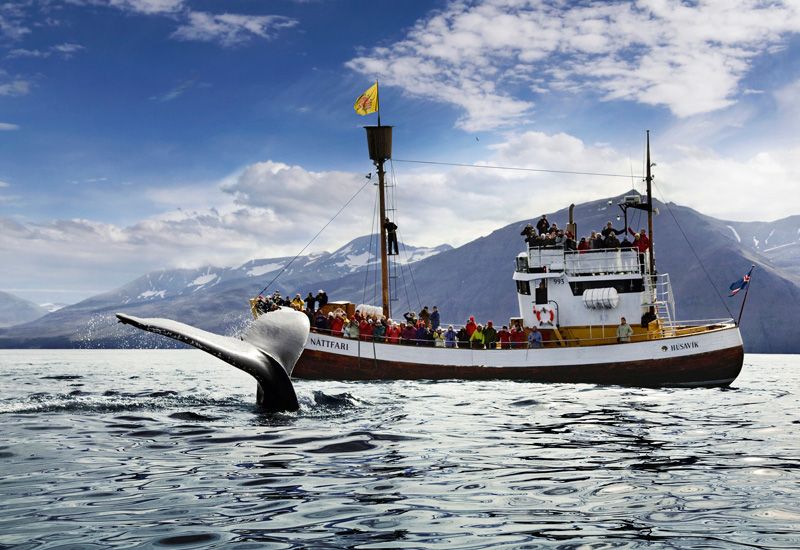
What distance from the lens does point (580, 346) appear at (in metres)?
35.1

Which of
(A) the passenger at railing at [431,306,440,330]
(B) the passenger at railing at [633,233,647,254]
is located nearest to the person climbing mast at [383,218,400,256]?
(A) the passenger at railing at [431,306,440,330]

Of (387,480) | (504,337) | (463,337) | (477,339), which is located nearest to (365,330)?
(463,337)

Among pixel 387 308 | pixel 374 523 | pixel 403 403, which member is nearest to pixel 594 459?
pixel 374 523

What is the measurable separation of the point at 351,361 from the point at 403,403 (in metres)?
16.7

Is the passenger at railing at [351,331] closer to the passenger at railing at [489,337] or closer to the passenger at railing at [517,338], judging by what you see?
the passenger at railing at [489,337]

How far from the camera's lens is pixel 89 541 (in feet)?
19.6

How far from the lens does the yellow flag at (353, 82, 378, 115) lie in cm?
4766

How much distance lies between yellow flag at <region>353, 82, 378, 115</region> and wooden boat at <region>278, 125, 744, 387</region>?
16016mm

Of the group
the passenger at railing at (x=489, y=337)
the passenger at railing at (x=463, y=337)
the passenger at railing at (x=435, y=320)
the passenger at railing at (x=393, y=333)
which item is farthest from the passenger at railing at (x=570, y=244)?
the passenger at railing at (x=393, y=333)

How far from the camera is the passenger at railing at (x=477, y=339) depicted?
3594cm

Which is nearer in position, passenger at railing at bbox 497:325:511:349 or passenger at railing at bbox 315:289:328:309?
passenger at railing at bbox 497:325:511:349

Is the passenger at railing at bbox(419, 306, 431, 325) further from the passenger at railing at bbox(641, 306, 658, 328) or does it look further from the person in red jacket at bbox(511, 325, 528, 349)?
the passenger at railing at bbox(641, 306, 658, 328)

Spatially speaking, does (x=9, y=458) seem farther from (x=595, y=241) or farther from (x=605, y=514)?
(x=595, y=241)

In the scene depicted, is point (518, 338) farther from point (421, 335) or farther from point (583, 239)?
point (583, 239)
